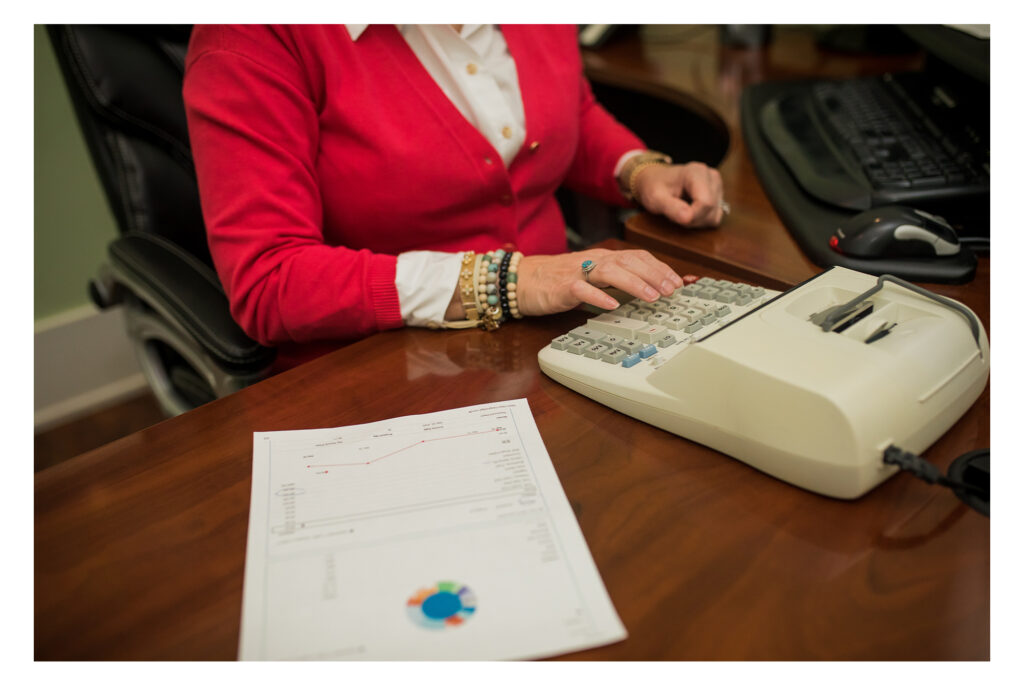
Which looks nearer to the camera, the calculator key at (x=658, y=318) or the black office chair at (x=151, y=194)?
the calculator key at (x=658, y=318)

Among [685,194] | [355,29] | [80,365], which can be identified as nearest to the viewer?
[355,29]

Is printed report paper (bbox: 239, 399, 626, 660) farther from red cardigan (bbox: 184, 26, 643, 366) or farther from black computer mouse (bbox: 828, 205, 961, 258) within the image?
black computer mouse (bbox: 828, 205, 961, 258)

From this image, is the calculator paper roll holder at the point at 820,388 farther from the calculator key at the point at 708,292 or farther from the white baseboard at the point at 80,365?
the white baseboard at the point at 80,365

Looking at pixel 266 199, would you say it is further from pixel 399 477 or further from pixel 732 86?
pixel 732 86

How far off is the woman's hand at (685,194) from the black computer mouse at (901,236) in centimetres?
19

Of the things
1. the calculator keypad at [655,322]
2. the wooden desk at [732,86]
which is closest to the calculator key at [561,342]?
the calculator keypad at [655,322]

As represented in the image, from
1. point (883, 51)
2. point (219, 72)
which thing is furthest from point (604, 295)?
point (883, 51)

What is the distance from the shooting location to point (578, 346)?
2.25ft

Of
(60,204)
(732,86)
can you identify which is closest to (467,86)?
(732,86)

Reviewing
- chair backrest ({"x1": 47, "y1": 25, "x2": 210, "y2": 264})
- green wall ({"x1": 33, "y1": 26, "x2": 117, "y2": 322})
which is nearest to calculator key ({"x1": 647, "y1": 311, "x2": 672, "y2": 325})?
chair backrest ({"x1": 47, "y1": 25, "x2": 210, "y2": 264})

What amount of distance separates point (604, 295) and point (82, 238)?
157 cm

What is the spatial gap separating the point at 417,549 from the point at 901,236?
1.94 feet

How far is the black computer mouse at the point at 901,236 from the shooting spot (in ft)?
2.55

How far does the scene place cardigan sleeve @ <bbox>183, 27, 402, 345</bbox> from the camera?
79cm
